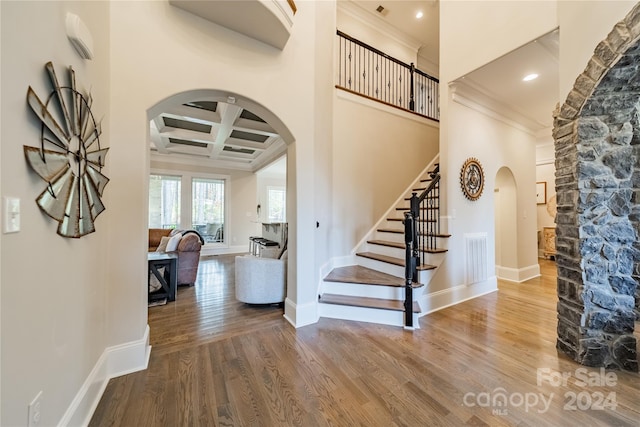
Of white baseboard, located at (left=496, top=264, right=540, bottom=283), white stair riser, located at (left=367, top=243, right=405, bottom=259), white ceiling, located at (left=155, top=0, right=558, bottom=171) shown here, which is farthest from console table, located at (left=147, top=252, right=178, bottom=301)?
white baseboard, located at (left=496, top=264, right=540, bottom=283)

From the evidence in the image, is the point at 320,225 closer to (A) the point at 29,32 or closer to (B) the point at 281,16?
(B) the point at 281,16

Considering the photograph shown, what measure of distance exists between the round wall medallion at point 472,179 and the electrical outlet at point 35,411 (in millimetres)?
4158

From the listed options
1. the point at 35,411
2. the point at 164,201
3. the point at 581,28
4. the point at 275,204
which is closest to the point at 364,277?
the point at 35,411

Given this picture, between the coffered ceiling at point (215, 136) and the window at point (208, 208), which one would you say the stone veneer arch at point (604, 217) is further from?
the window at point (208, 208)

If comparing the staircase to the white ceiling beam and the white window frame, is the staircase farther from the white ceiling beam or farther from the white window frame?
the white window frame

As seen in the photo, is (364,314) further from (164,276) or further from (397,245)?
(164,276)

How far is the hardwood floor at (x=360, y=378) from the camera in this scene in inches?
57.8

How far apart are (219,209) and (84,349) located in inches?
256

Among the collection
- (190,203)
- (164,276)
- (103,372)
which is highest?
(190,203)

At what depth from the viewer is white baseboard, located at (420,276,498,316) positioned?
3.02 m

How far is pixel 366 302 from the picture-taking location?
2807 mm

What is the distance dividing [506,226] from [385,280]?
322 centimetres

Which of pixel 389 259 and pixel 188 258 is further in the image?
pixel 188 258

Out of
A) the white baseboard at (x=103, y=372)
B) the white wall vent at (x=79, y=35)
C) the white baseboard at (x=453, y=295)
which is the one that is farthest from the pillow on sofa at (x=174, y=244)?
the white baseboard at (x=453, y=295)
